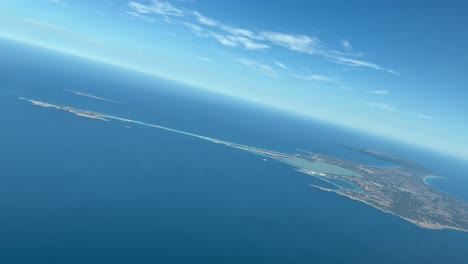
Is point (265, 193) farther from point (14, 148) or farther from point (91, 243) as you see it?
point (14, 148)

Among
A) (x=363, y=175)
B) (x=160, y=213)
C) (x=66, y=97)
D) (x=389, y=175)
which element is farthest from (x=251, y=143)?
(x=160, y=213)

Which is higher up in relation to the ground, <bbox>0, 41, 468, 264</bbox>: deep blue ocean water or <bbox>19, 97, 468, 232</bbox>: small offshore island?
<bbox>19, 97, 468, 232</bbox>: small offshore island

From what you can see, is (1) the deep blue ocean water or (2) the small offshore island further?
(2) the small offshore island

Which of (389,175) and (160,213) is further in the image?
(389,175)

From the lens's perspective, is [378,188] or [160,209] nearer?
[160,209]

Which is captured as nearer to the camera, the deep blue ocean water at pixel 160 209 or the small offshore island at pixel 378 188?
the deep blue ocean water at pixel 160 209

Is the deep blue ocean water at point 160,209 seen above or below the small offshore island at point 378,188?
below

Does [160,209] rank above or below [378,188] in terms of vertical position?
below

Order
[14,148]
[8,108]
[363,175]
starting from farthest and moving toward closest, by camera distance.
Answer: [363,175] → [8,108] → [14,148]
